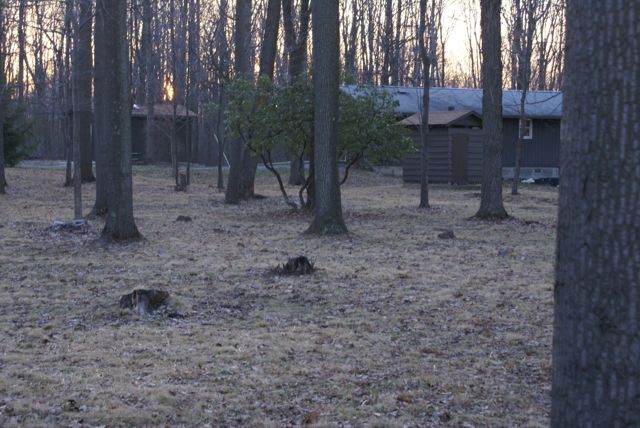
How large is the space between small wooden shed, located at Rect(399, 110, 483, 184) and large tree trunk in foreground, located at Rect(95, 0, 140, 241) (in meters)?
19.5

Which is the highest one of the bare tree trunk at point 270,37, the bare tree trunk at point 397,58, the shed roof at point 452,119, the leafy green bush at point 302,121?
the bare tree trunk at point 397,58

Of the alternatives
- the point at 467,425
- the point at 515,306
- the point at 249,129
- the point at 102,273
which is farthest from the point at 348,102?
the point at 467,425

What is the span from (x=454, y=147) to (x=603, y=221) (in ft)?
95.7

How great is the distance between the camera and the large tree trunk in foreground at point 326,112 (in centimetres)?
1497

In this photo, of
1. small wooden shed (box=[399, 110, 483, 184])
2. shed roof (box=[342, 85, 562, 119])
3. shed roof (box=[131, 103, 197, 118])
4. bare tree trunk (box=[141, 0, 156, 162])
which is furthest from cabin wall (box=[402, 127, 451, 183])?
shed roof (box=[131, 103, 197, 118])

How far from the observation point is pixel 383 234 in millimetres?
15852

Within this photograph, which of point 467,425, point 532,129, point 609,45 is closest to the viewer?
point 609,45

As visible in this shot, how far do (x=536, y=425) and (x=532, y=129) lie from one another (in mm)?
33349

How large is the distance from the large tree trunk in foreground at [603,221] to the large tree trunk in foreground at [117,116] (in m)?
10.9

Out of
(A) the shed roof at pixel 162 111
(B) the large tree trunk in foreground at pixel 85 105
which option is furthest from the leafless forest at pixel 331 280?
(A) the shed roof at pixel 162 111

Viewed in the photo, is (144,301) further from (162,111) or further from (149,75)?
(162,111)

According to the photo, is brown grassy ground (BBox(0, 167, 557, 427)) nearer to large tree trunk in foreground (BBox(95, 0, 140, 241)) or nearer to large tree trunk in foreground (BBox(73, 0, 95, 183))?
large tree trunk in foreground (BBox(95, 0, 140, 241))

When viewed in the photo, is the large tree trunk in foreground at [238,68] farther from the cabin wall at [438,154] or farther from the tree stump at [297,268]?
the tree stump at [297,268]

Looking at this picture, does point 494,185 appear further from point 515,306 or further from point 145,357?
point 145,357
